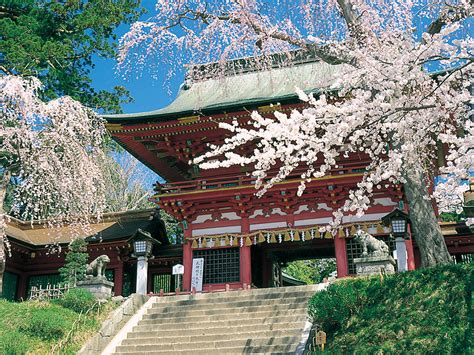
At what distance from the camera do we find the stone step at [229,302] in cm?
1236

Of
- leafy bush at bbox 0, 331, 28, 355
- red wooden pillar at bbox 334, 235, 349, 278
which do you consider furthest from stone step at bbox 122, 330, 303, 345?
red wooden pillar at bbox 334, 235, 349, 278

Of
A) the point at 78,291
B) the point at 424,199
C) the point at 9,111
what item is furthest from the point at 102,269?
the point at 424,199

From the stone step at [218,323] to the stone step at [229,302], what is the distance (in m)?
0.71

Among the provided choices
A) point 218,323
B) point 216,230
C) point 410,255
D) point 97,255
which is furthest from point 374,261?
point 97,255

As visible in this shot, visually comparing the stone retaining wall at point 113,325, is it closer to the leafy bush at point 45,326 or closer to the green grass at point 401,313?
the leafy bush at point 45,326

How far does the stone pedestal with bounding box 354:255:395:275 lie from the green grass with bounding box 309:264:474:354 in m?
1.75

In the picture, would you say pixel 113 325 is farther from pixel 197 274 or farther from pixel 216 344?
pixel 197 274

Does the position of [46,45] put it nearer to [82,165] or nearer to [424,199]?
[82,165]


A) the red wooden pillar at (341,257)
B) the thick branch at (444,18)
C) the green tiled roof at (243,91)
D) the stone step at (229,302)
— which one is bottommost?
the stone step at (229,302)

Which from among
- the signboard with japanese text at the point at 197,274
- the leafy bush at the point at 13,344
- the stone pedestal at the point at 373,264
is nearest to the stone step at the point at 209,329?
the stone pedestal at the point at 373,264

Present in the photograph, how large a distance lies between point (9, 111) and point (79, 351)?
4.54m

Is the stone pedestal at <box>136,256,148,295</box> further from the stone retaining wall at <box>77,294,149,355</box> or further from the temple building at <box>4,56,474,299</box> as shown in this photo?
the temple building at <box>4,56,474,299</box>

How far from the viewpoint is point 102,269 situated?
13.8 meters

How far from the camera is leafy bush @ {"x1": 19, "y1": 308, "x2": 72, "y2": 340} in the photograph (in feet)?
35.9
